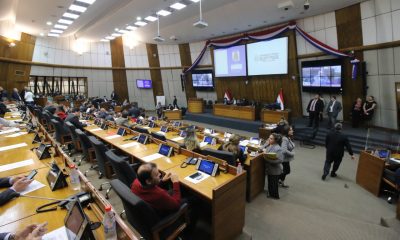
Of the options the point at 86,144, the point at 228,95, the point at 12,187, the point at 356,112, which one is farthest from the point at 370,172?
the point at 228,95

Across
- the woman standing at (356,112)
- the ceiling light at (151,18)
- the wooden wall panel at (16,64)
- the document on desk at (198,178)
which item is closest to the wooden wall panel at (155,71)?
the ceiling light at (151,18)

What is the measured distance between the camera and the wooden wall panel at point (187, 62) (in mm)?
14985

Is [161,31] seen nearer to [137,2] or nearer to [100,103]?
[137,2]

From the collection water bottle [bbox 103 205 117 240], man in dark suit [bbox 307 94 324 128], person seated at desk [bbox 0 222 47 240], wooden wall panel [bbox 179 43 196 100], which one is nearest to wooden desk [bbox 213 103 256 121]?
man in dark suit [bbox 307 94 324 128]

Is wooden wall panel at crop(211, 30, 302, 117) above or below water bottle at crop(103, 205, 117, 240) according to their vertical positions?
above

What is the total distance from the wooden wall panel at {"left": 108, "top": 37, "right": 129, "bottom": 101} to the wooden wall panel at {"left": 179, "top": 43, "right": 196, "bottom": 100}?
171 inches

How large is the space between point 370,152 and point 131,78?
49.1ft

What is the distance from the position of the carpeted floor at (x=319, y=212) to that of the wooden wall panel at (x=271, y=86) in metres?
5.52

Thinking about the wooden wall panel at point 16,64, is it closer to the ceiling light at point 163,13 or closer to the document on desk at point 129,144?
the ceiling light at point 163,13

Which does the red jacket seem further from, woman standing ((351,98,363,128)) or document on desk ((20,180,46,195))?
woman standing ((351,98,363,128))

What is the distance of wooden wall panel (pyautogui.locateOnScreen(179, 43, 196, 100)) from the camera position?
49.2 ft

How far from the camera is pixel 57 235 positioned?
65.4 inches

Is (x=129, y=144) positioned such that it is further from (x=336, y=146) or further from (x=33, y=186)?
(x=336, y=146)

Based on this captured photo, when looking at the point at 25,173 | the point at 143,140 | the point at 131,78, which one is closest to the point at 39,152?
the point at 25,173
